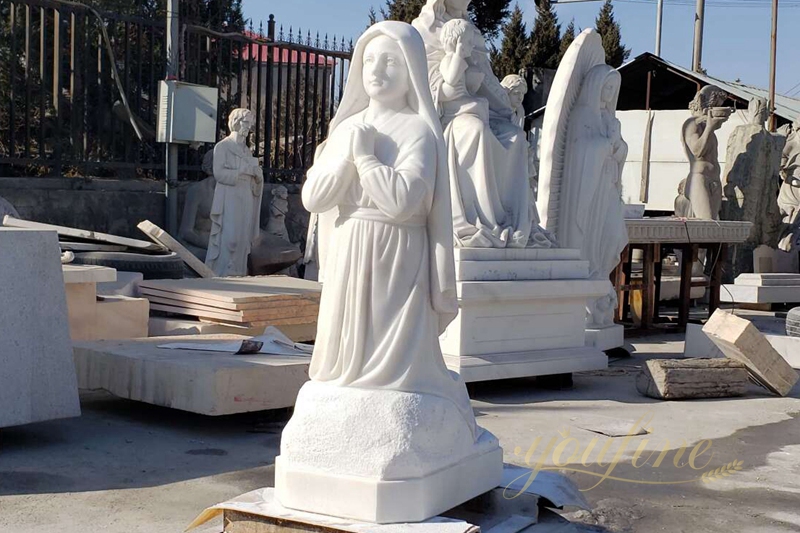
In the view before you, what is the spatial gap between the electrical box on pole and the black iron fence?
0.63m

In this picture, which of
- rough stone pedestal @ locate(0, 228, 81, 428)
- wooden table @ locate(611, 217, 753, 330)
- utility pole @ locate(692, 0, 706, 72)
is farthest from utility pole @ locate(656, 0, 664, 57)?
rough stone pedestal @ locate(0, 228, 81, 428)

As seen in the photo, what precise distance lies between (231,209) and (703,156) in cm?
892

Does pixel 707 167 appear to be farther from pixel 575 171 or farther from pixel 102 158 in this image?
pixel 102 158

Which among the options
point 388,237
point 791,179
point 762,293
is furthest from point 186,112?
point 791,179

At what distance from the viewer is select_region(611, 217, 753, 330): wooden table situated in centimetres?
1209

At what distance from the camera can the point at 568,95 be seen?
1027cm

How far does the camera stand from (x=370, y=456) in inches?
170

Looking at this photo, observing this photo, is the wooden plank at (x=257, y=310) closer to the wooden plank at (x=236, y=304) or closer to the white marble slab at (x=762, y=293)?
the wooden plank at (x=236, y=304)

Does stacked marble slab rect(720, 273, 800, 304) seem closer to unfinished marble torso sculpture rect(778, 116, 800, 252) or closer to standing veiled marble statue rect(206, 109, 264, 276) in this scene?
unfinished marble torso sculpture rect(778, 116, 800, 252)

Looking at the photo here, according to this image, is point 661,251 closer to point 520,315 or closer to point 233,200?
point 520,315

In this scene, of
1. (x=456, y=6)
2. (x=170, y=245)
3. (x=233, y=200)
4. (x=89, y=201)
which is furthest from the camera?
(x=233, y=200)

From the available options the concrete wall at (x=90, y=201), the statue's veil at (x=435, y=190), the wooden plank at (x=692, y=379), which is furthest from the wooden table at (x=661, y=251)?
the statue's veil at (x=435, y=190)

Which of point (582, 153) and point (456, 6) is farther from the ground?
point (456, 6)

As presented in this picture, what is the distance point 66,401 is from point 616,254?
6038 millimetres
